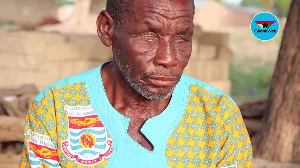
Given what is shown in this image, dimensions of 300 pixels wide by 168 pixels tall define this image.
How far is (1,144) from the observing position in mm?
4582

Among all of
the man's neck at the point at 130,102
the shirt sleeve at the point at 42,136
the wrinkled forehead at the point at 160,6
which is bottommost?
the shirt sleeve at the point at 42,136

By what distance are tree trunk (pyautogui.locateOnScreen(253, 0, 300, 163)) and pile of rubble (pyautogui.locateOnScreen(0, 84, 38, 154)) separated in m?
2.01

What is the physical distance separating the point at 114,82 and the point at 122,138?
0.25 metres

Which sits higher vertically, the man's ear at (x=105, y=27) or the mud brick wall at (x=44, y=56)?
the man's ear at (x=105, y=27)

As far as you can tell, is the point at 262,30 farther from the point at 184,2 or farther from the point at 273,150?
the point at 273,150

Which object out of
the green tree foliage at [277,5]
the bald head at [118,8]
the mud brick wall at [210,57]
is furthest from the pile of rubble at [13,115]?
the green tree foliage at [277,5]

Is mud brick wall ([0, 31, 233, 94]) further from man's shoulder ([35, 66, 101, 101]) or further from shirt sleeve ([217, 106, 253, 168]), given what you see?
shirt sleeve ([217, 106, 253, 168])

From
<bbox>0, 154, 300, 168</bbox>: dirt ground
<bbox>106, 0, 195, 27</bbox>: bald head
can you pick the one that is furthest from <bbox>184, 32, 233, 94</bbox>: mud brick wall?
<bbox>106, 0, 195, 27</bbox>: bald head

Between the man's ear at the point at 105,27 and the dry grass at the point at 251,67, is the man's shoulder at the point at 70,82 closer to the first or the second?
the man's ear at the point at 105,27

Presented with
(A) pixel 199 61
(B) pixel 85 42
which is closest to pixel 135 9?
(B) pixel 85 42

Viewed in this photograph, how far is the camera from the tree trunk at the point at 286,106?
4516mm

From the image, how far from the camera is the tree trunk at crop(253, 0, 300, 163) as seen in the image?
178 inches

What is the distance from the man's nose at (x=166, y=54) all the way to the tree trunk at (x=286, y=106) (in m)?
2.88

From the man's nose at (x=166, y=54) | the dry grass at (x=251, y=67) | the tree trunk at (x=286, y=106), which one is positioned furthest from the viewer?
the dry grass at (x=251, y=67)
